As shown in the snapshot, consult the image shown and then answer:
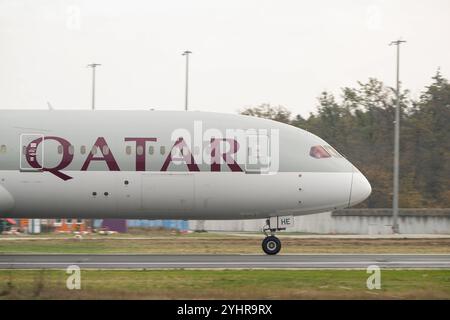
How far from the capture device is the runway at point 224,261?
2341 cm

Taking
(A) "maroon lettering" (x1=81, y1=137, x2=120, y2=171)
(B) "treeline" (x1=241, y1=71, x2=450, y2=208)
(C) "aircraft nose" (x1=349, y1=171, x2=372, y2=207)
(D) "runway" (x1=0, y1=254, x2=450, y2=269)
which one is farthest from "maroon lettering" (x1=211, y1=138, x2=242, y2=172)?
(B) "treeline" (x1=241, y1=71, x2=450, y2=208)

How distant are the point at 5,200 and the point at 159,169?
5029mm

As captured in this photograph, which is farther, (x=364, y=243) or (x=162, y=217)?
(x=364, y=243)

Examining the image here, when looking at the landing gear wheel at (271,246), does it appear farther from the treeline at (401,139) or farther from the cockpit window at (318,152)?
the treeline at (401,139)

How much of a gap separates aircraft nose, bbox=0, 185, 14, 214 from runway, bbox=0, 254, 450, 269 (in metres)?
1.58

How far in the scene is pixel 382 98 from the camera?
74312 millimetres

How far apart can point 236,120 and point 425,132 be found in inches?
1710

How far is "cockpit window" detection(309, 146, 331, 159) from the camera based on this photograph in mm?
29312

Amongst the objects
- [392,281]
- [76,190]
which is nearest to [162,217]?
[76,190]

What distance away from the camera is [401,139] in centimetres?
7044

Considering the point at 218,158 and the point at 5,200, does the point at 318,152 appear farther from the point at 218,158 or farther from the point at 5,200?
the point at 5,200

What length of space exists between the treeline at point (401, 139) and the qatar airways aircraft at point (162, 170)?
1444 inches

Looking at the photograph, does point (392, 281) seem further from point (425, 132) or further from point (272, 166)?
Answer: point (425, 132)

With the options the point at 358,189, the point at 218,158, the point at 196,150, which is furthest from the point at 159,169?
the point at 358,189
